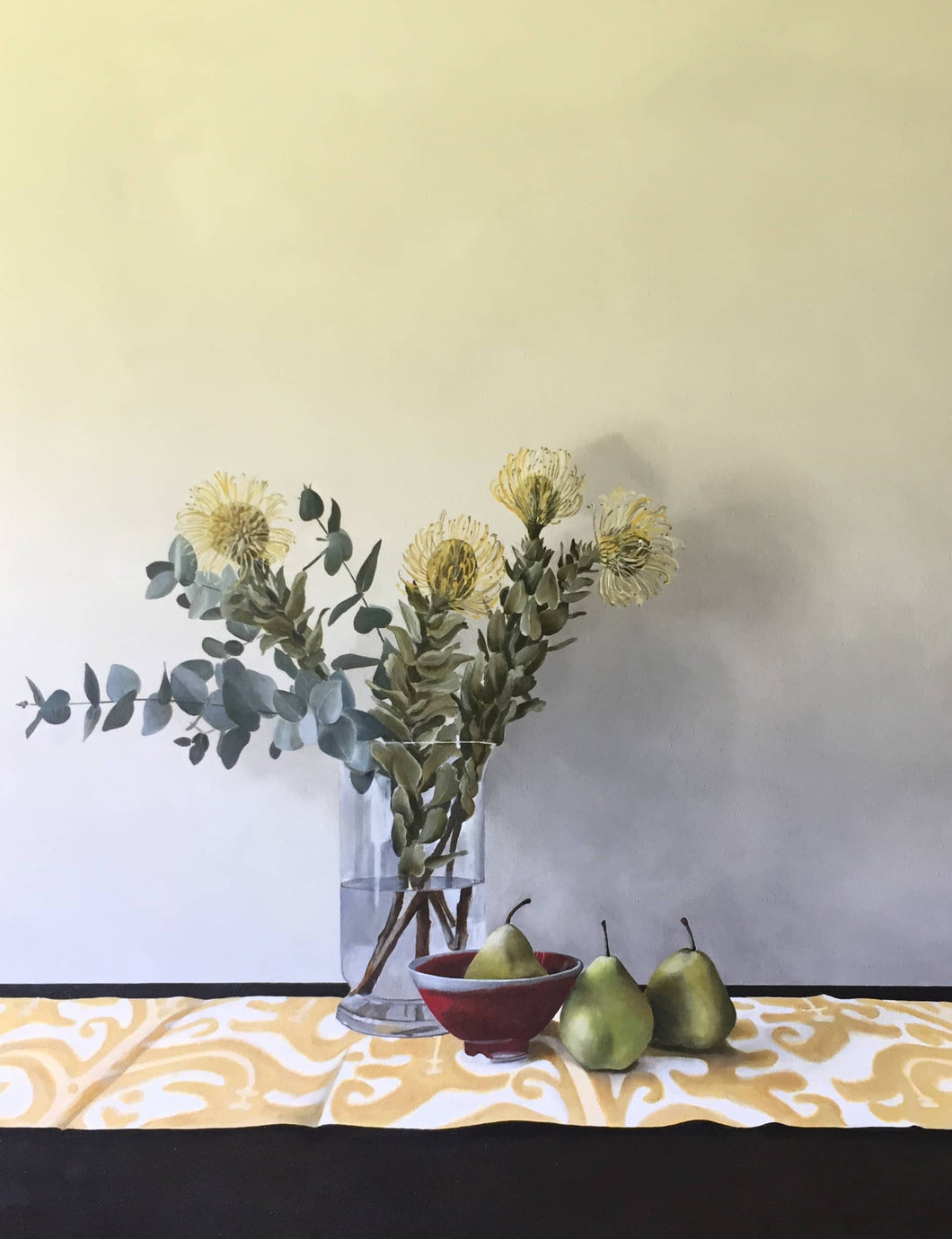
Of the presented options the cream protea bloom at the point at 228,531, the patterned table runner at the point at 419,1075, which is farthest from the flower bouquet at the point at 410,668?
the patterned table runner at the point at 419,1075

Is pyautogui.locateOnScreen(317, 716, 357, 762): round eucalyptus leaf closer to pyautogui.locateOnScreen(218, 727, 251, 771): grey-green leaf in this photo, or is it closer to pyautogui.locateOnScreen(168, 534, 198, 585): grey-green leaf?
pyautogui.locateOnScreen(218, 727, 251, 771): grey-green leaf

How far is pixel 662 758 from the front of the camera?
3.80 ft

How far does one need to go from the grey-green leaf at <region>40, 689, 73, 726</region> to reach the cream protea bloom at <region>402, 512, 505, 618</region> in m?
0.42

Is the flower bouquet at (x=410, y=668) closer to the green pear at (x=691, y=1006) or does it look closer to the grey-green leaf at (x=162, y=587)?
the grey-green leaf at (x=162, y=587)

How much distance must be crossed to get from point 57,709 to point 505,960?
57 cm

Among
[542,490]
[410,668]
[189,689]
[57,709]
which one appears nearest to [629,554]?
[542,490]

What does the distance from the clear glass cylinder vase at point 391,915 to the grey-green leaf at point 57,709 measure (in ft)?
1.20

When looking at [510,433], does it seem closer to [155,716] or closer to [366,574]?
[366,574]

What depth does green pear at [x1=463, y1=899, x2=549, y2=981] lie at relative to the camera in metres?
0.81

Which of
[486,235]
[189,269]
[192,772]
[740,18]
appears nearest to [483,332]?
[486,235]

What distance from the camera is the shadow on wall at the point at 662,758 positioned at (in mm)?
1146

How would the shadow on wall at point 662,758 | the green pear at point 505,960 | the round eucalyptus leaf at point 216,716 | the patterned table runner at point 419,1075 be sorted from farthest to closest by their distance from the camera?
1. the shadow on wall at point 662,758
2. the round eucalyptus leaf at point 216,716
3. the green pear at point 505,960
4. the patterned table runner at point 419,1075

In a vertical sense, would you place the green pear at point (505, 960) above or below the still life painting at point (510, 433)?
below

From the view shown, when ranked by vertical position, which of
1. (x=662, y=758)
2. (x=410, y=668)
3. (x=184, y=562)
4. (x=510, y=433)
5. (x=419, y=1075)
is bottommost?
(x=419, y=1075)
